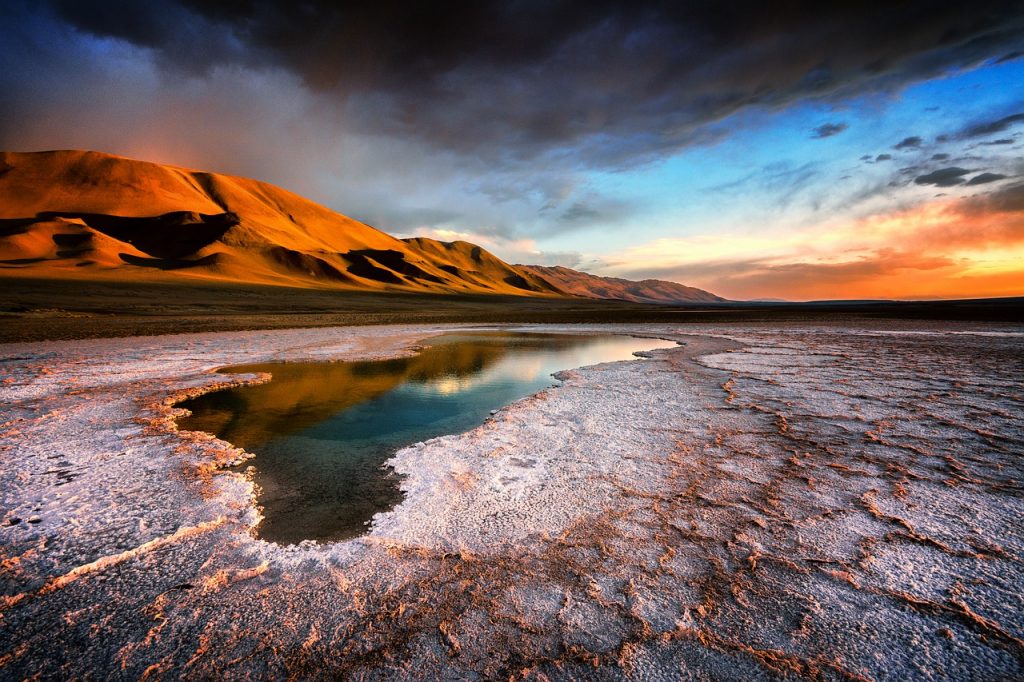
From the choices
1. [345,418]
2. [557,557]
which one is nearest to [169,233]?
[345,418]

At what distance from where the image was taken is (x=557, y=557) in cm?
292

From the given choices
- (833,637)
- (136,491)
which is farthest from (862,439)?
(136,491)

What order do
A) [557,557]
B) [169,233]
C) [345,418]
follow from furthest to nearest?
[169,233]
[345,418]
[557,557]

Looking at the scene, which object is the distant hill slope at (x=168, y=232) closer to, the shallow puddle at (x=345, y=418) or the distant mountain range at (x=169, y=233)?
the distant mountain range at (x=169, y=233)

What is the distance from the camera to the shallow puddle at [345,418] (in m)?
3.81

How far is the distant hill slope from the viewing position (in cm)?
7694

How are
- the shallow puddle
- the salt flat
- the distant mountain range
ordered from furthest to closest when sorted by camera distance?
1. the distant mountain range
2. the shallow puddle
3. the salt flat

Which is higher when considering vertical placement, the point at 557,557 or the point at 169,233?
the point at 169,233

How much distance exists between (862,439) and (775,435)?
0.90 m

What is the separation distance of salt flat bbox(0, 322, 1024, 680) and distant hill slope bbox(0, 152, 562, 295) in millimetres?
77447

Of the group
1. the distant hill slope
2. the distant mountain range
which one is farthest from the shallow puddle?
the distant hill slope

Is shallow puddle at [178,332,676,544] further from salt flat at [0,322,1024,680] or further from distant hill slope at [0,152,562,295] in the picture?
distant hill slope at [0,152,562,295]

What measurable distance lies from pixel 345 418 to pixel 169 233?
12588 cm

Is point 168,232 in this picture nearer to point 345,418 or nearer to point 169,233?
point 169,233
